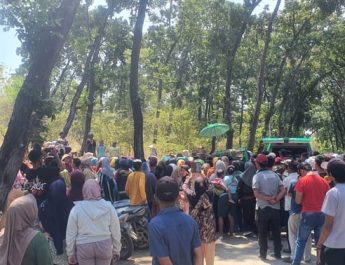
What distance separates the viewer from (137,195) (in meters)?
9.28

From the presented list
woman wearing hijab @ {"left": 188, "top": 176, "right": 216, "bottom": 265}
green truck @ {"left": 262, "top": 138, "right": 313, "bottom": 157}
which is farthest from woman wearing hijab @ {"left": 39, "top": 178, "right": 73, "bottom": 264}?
green truck @ {"left": 262, "top": 138, "right": 313, "bottom": 157}

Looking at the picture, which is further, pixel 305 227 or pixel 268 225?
pixel 268 225

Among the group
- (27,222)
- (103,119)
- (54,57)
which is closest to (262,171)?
(54,57)

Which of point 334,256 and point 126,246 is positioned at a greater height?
point 334,256

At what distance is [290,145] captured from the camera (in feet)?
50.4

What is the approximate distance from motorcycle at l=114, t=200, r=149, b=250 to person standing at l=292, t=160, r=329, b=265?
119 inches

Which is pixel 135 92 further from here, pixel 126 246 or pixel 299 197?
pixel 299 197

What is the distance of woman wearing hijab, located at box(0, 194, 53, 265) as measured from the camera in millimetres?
3672

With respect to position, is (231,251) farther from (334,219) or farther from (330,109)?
(330,109)

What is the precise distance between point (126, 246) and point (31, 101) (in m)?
3.28

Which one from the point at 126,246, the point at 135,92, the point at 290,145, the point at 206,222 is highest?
the point at 135,92

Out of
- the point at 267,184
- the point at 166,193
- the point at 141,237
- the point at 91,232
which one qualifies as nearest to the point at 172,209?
the point at 166,193

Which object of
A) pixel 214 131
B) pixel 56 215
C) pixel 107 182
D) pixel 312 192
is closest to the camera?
pixel 56 215

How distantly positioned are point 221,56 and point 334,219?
951 inches
